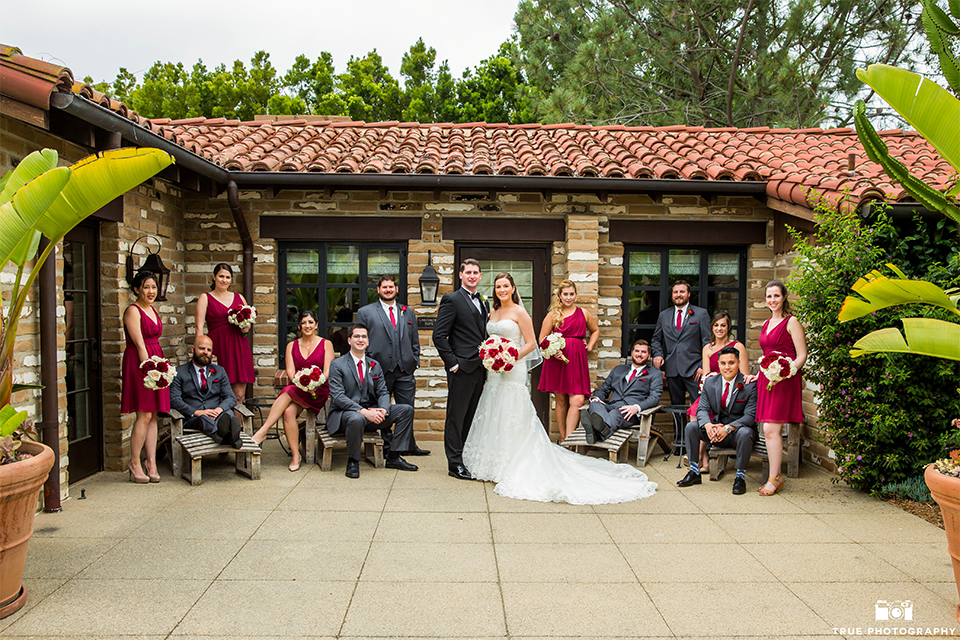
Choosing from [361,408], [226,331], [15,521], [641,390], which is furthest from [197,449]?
[641,390]

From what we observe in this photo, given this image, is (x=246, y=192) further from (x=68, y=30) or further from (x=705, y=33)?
(x=705, y=33)

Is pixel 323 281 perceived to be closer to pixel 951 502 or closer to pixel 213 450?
pixel 213 450

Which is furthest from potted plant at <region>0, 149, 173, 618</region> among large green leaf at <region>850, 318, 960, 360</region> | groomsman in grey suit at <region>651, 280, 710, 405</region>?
groomsman in grey suit at <region>651, 280, 710, 405</region>

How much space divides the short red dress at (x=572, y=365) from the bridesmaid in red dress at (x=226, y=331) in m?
3.17

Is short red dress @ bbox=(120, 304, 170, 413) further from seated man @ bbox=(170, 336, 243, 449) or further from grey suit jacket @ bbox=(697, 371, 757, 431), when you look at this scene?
grey suit jacket @ bbox=(697, 371, 757, 431)

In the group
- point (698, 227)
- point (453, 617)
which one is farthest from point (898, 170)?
point (698, 227)

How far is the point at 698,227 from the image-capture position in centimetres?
756

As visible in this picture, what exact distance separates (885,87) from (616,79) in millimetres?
12977

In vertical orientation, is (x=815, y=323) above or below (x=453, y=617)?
above

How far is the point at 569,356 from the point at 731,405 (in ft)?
5.46

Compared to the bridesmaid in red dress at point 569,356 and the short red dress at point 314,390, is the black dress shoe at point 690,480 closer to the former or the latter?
the bridesmaid in red dress at point 569,356

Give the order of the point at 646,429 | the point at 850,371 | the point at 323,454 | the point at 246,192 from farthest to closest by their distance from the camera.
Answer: the point at 246,192 < the point at 646,429 < the point at 323,454 < the point at 850,371

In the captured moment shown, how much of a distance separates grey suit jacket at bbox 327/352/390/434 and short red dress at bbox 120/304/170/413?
55.1 inches

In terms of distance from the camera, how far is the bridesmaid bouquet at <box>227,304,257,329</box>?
6730 mm
